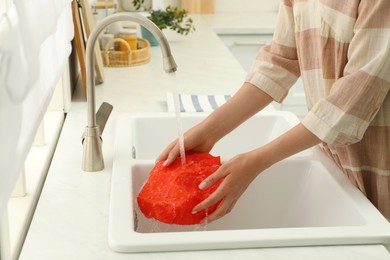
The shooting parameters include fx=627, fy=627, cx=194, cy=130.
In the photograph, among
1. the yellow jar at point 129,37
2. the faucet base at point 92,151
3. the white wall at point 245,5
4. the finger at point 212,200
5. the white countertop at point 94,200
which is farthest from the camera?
the white wall at point 245,5

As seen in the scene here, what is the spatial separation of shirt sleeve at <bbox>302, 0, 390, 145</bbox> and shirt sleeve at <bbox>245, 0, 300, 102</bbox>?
10.9 inches

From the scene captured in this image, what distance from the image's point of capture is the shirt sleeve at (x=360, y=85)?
44.2 inches

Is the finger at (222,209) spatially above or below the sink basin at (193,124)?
above

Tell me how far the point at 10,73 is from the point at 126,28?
6.09 ft

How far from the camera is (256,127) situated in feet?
6.04

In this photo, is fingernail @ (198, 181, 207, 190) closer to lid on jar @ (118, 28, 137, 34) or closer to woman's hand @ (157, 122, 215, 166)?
woman's hand @ (157, 122, 215, 166)

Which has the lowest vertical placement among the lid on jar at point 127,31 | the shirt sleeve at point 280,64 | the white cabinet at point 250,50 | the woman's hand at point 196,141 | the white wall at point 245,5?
the white cabinet at point 250,50

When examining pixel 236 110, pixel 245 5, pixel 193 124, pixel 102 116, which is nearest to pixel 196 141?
pixel 236 110

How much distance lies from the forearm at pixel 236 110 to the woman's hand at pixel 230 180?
0.74 feet

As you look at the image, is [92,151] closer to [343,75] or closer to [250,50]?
[343,75]

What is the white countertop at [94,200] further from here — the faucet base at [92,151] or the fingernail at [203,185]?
the fingernail at [203,185]

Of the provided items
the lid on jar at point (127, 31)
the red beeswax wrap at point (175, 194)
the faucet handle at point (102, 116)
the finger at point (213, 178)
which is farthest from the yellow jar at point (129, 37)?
the finger at point (213, 178)

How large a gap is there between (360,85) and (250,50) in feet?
7.47

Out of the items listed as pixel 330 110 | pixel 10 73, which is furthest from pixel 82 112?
pixel 10 73
